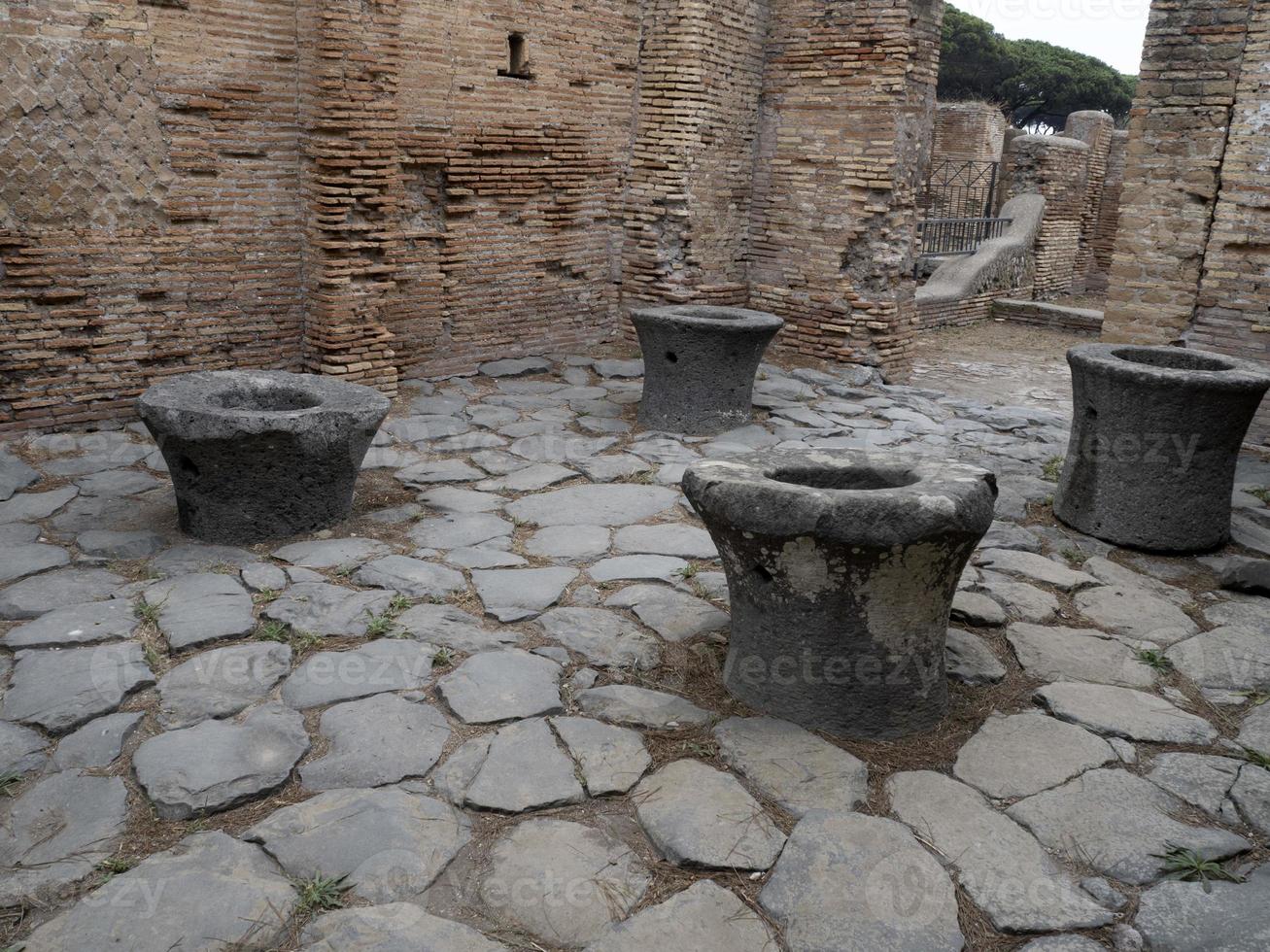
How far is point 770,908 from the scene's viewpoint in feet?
8.25

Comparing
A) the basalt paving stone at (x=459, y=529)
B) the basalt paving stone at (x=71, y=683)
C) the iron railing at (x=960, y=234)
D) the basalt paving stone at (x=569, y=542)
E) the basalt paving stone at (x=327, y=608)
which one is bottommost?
the basalt paving stone at (x=569, y=542)

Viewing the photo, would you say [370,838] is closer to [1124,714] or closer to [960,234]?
[1124,714]

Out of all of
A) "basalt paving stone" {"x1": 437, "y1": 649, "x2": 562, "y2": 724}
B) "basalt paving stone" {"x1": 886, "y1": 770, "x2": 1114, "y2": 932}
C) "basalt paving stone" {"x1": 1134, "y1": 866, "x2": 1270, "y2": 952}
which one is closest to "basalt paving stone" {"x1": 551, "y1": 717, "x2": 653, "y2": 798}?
"basalt paving stone" {"x1": 437, "y1": 649, "x2": 562, "y2": 724}

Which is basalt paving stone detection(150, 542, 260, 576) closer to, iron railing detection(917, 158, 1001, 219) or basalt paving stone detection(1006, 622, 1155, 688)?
basalt paving stone detection(1006, 622, 1155, 688)

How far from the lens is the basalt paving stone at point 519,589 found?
13.4 feet

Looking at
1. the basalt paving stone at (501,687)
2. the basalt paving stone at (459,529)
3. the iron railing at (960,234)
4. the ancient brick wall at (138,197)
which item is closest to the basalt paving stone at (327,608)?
the basalt paving stone at (501,687)

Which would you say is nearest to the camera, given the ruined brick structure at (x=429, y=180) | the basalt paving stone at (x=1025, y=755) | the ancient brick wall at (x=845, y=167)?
the basalt paving stone at (x=1025, y=755)

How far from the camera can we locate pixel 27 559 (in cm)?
427

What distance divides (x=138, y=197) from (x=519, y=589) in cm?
363

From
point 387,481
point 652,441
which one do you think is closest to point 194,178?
point 387,481

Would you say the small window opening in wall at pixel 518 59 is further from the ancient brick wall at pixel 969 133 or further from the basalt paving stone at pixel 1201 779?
the ancient brick wall at pixel 969 133

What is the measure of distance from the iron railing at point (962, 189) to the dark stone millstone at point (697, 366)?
36.9ft

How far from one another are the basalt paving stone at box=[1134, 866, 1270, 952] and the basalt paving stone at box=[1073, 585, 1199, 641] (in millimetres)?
1624

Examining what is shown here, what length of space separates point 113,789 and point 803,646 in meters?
2.04
